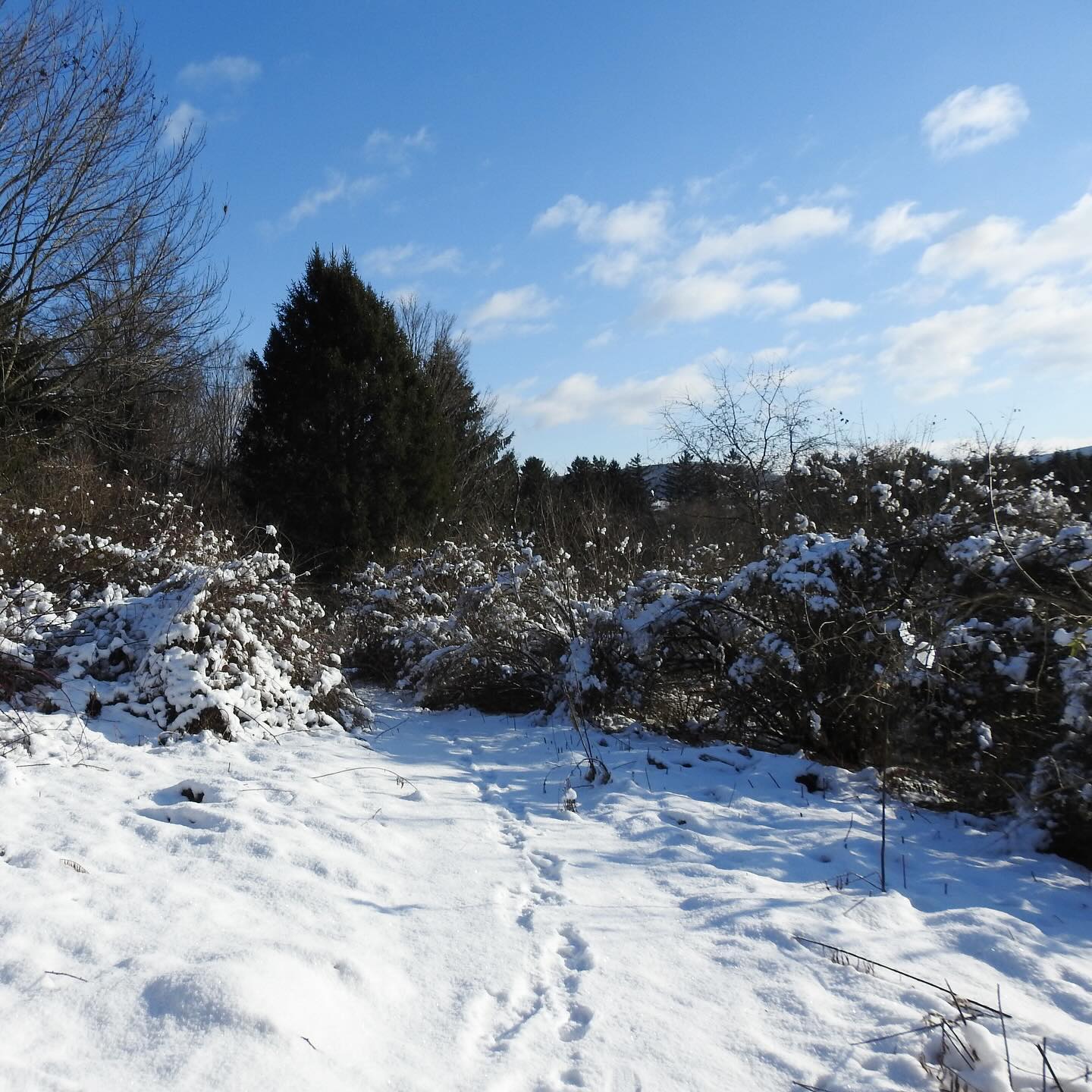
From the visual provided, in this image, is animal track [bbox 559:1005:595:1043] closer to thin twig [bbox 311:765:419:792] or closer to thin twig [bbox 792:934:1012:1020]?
thin twig [bbox 792:934:1012:1020]

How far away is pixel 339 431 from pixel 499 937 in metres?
12.9

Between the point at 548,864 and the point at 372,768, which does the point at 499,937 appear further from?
the point at 372,768

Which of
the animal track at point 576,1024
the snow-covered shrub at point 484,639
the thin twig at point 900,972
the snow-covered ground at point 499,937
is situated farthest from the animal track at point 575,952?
the snow-covered shrub at point 484,639

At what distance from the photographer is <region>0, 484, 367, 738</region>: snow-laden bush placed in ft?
18.7

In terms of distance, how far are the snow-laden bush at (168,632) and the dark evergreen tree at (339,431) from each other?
636cm

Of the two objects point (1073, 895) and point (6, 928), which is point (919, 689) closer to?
point (1073, 895)

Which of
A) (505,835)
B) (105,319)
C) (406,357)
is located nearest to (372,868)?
(505,835)

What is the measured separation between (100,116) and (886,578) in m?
10.9

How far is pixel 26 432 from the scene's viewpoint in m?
11.0

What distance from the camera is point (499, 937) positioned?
2.96m

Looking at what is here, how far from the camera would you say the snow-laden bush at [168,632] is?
5703 millimetres

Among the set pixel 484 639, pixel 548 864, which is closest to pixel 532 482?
pixel 484 639

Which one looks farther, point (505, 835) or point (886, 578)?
point (886, 578)

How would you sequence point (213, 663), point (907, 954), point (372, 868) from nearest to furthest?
point (907, 954) → point (372, 868) → point (213, 663)
